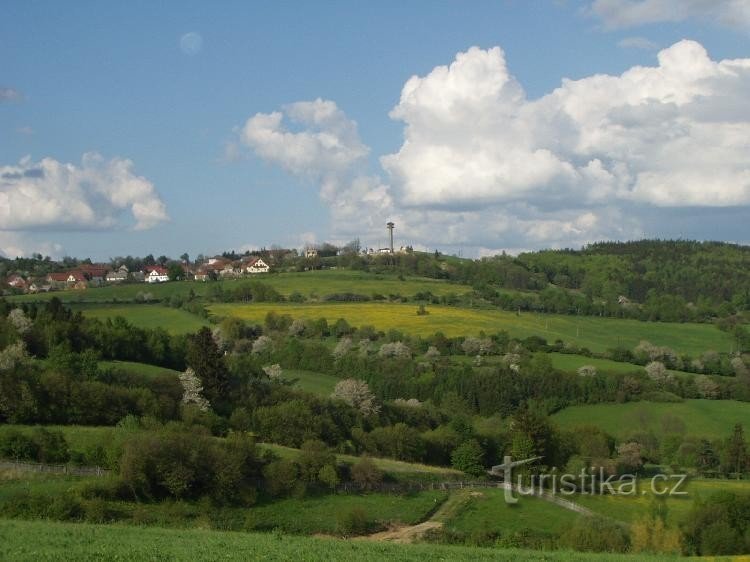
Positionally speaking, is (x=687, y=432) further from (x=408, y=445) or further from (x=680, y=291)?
(x=680, y=291)

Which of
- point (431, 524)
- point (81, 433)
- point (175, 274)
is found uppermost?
point (175, 274)

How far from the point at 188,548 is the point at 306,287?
126 metres

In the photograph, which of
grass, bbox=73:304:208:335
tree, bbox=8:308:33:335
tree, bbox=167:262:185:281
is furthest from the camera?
tree, bbox=167:262:185:281

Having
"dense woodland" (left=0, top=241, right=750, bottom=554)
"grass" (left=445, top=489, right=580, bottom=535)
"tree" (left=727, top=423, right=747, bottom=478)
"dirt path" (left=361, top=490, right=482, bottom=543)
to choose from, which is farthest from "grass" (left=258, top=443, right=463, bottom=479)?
"tree" (left=727, top=423, right=747, bottom=478)

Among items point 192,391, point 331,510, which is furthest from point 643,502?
point 192,391

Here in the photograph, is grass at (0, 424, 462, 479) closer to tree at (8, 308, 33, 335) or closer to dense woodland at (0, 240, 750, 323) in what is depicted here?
tree at (8, 308, 33, 335)

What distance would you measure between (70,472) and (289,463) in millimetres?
12250

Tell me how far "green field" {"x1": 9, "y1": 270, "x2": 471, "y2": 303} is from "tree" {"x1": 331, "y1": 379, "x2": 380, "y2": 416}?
2270 inches

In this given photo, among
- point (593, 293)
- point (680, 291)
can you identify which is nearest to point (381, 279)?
point (593, 293)

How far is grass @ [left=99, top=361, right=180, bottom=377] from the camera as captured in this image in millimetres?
81312

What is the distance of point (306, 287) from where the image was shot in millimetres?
150875

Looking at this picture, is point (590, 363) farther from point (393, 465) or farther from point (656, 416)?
point (393, 465)

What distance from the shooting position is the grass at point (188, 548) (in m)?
22.8

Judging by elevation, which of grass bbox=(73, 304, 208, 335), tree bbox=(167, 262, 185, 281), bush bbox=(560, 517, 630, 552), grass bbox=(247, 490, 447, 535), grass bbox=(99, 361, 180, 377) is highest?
tree bbox=(167, 262, 185, 281)
